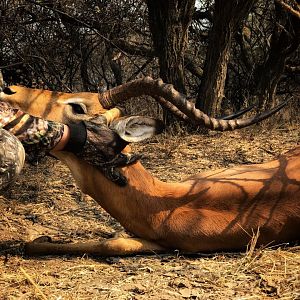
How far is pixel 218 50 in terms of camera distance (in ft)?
28.8

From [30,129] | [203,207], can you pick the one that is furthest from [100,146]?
[203,207]

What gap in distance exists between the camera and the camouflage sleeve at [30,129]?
11.9 ft

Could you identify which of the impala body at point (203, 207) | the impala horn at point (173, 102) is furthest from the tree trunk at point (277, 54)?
the impala body at point (203, 207)

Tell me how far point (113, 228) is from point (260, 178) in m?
1.39

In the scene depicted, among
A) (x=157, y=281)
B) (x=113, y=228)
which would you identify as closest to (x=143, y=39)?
(x=113, y=228)

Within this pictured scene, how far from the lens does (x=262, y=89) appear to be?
10898 mm

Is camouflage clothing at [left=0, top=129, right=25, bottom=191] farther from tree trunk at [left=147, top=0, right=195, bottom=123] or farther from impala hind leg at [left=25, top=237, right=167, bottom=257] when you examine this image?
tree trunk at [left=147, top=0, right=195, bottom=123]

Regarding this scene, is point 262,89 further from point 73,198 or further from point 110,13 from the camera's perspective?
point 73,198

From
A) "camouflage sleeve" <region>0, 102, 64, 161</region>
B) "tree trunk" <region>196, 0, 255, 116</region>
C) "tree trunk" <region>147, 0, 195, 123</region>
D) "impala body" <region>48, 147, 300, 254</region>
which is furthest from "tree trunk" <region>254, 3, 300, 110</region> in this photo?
"camouflage sleeve" <region>0, 102, 64, 161</region>

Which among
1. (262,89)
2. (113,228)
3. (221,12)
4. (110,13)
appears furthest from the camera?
(262,89)

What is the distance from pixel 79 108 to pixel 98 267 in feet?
4.60

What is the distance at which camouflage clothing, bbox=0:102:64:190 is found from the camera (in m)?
3.36

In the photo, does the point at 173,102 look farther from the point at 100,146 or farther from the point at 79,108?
the point at 79,108

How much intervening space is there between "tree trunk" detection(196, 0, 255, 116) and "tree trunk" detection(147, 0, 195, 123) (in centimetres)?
43
